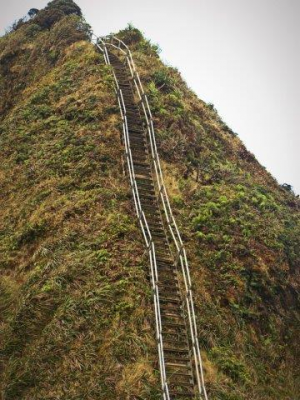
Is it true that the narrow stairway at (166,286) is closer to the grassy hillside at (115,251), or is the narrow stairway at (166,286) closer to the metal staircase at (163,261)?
the metal staircase at (163,261)

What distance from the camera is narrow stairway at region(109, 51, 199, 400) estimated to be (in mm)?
10789

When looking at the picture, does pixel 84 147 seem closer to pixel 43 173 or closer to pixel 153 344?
pixel 43 173


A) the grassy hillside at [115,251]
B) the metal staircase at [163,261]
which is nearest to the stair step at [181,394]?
the metal staircase at [163,261]

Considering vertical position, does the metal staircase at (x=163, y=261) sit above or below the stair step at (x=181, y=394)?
above

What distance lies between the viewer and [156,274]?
41.5 ft

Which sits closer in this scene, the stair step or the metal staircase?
the stair step

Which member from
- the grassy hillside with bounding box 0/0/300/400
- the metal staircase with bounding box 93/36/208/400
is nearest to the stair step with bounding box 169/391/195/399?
the metal staircase with bounding box 93/36/208/400

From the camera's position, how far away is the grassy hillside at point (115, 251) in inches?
430

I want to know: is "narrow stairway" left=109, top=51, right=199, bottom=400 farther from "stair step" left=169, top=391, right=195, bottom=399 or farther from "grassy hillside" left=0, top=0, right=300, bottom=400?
"grassy hillside" left=0, top=0, right=300, bottom=400

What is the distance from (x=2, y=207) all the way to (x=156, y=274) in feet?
28.6

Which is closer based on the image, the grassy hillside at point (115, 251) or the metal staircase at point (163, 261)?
the metal staircase at point (163, 261)

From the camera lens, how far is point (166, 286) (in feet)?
43.1

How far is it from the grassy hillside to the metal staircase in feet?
1.47

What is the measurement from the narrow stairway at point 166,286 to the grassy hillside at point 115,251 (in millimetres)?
597
